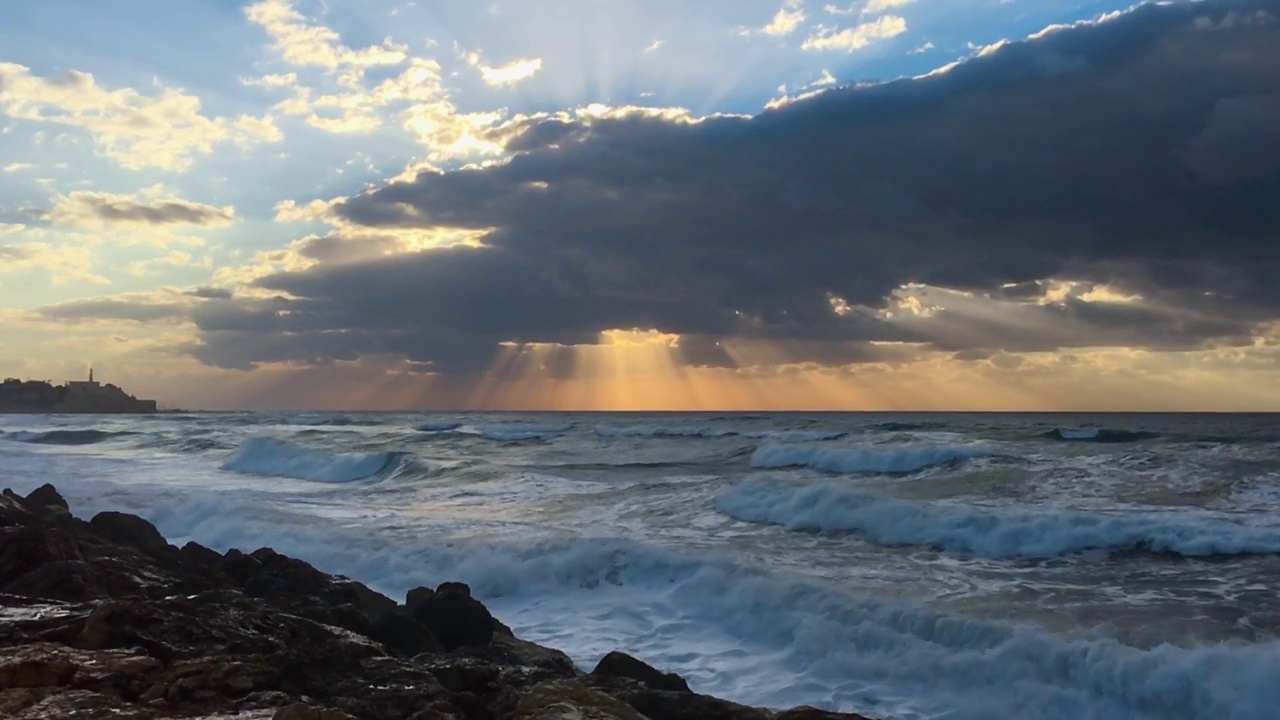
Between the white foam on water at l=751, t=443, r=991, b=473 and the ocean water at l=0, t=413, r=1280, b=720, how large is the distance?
1.77 ft

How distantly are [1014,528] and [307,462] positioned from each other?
74.7ft

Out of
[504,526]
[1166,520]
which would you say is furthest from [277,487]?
[1166,520]

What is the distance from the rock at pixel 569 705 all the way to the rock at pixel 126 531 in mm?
7640

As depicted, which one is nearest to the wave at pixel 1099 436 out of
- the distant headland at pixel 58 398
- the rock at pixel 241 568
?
the rock at pixel 241 568

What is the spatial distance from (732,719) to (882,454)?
23.3 m

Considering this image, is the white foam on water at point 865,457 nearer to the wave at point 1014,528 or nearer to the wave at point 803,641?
the wave at point 1014,528

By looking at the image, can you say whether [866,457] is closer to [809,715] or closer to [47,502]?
[47,502]

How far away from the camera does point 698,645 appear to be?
30.5 feet

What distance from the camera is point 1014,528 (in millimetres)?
13734

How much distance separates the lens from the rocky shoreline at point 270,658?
5.07m

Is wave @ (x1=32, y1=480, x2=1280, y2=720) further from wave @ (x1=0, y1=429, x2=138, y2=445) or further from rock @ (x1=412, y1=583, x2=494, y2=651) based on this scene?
wave @ (x1=0, y1=429, x2=138, y2=445)

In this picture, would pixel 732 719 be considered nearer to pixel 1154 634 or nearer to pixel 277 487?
pixel 1154 634

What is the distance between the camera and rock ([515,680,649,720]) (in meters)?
4.87

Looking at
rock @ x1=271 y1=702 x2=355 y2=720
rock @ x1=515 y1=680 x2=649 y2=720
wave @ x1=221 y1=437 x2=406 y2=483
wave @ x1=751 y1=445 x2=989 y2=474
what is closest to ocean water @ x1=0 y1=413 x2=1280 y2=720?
wave @ x1=751 y1=445 x2=989 y2=474
